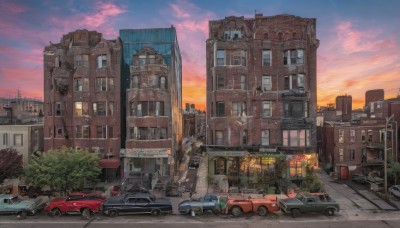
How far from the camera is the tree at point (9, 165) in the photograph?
26.9 m

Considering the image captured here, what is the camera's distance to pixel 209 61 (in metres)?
34.7

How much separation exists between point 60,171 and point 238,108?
19.7m

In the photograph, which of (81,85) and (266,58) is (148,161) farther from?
(266,58)

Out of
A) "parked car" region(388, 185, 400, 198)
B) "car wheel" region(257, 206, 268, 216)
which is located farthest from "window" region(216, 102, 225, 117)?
"parked car" region(388, 185, 400, 198)

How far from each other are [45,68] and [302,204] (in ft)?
107

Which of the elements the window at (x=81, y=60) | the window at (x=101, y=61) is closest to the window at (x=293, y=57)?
the window at (x=101, y=61)

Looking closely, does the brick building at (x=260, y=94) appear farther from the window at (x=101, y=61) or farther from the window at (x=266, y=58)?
the window at (x=101, y=61)

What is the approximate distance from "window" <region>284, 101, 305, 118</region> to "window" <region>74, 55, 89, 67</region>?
80.0ft

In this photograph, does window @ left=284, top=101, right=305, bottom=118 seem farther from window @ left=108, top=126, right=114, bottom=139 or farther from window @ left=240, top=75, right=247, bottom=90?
window @ left=108, top=126, right=114, bottom=139

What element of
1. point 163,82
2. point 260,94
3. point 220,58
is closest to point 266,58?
point 260,94

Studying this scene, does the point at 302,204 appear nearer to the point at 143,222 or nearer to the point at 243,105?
the point at 143,222

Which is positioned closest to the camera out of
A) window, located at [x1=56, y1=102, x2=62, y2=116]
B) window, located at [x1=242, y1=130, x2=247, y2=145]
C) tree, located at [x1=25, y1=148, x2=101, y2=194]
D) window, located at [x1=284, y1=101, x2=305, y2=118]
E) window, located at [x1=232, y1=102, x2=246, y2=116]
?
tree, located at [x1=25, y1=148, x2=101, y2=194]

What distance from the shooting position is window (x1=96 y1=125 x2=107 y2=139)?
115 feet

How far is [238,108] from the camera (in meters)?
33.9
